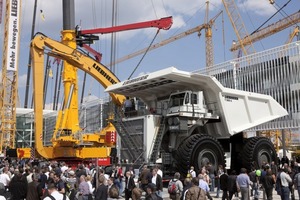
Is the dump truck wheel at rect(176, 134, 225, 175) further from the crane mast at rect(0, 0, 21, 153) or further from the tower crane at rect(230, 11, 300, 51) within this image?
the tower crane at rect(230, 11, 300, 51)

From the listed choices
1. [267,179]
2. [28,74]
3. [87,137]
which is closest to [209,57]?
[28,74]

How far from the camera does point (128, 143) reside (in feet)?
60.8

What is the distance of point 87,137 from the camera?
1104 inches

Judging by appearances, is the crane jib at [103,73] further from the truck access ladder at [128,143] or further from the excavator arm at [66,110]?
the truck access ladder at [128,143]

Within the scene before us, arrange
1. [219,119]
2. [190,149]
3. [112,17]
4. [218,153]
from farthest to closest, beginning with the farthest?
1. [112,17]
2. [219,119]
3. [218,153]
4. [190,149]

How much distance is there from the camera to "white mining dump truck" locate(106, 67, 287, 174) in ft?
56.8

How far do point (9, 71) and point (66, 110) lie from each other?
23.1m

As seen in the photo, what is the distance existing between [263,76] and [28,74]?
179 ft

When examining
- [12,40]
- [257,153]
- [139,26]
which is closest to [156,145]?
[257,153]

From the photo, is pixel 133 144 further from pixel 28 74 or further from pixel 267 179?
pixel 28 74

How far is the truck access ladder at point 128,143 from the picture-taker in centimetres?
1786

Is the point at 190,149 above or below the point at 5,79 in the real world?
below

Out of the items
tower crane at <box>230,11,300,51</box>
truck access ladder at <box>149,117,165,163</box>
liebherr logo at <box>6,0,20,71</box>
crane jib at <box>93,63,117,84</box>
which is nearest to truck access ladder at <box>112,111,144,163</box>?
truck access ladder at <box>149,117,165,163</box>

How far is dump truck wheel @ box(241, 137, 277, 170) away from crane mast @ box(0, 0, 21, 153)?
33.1 m
